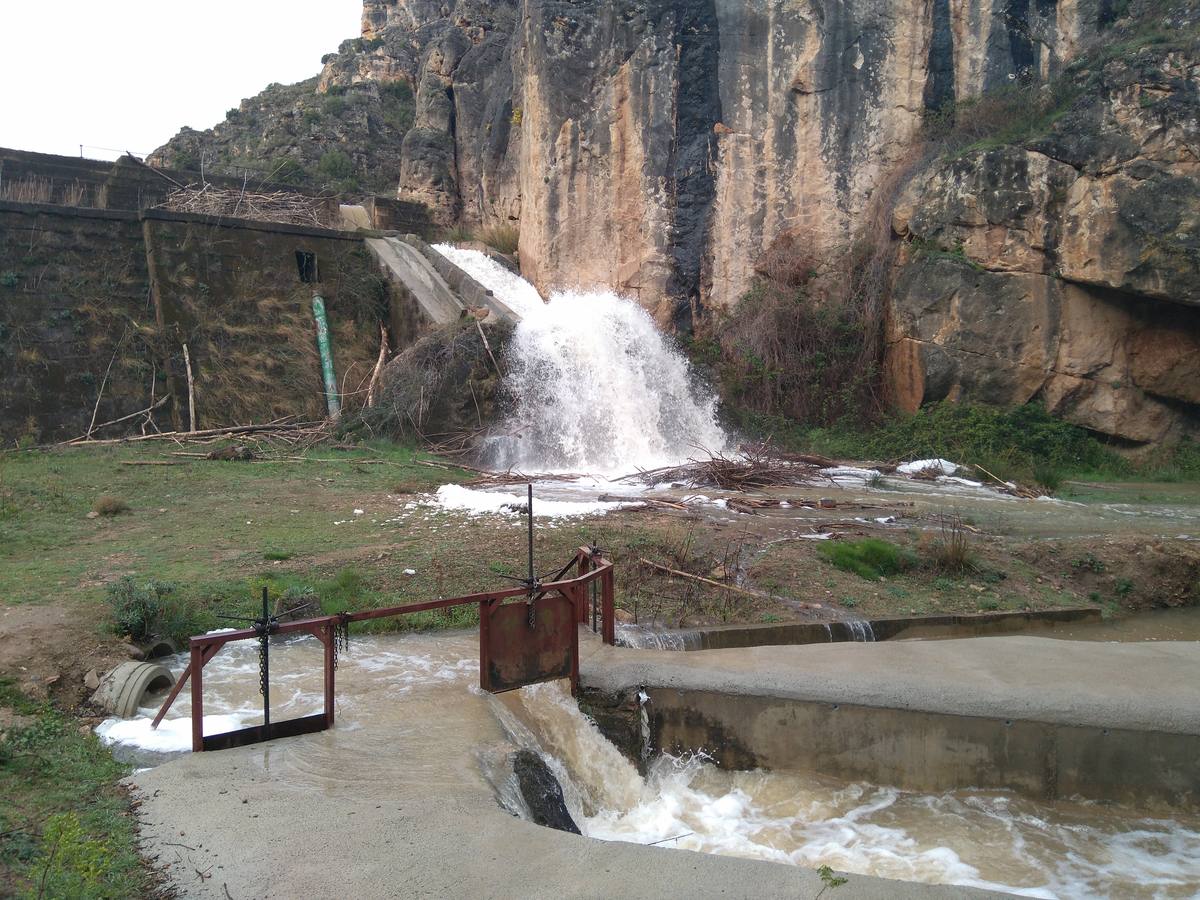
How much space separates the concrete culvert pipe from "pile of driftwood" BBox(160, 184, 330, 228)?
49.3 feet

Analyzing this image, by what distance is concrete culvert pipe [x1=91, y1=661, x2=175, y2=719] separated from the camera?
565 centimetres

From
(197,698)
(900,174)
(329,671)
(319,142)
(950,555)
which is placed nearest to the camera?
(197,698)

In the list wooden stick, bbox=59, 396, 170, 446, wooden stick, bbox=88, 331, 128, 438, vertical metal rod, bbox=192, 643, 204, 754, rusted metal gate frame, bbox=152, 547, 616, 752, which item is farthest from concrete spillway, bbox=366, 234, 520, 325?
vertical metal rod, bbox=192, 643, 204, 754

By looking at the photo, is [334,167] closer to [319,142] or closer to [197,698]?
[319,142]

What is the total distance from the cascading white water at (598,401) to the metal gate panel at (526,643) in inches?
368

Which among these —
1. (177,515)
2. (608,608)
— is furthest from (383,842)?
(177,515)

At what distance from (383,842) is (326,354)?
16.2 metres

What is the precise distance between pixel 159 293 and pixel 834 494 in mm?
13130

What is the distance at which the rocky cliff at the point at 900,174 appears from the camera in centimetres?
1576

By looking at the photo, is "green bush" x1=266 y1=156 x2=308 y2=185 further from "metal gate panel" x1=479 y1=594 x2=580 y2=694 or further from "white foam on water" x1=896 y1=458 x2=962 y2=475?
"metal gate panel" x1=479 y1=594 x2=580 y2=694

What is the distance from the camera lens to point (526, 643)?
5859mm

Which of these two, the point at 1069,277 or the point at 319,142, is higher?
the point at 319,142

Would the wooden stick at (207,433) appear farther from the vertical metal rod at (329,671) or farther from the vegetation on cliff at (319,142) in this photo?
the vegetation on cliff at (319,142)

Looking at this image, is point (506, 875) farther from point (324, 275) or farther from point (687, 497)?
point (324, 275)
